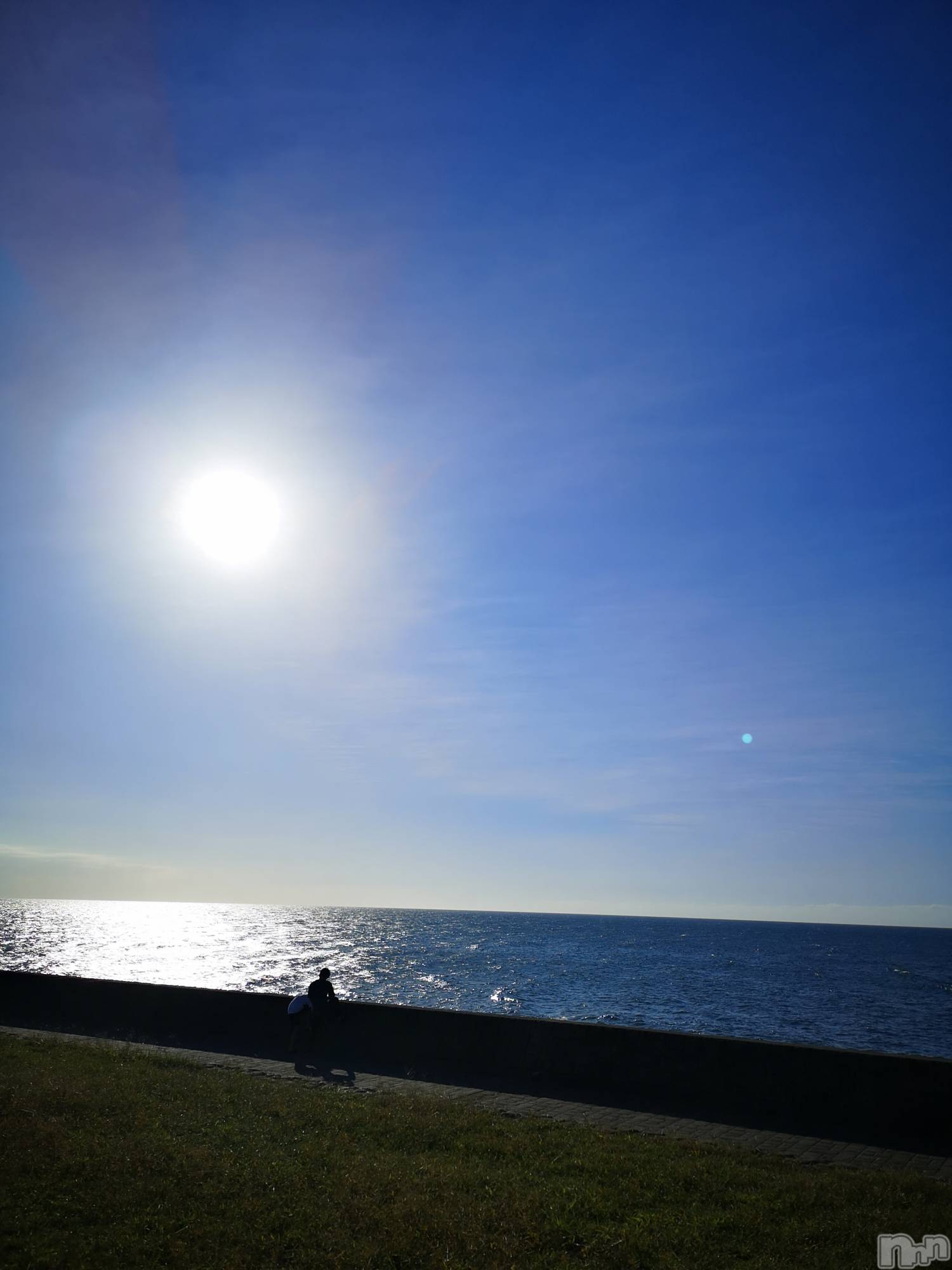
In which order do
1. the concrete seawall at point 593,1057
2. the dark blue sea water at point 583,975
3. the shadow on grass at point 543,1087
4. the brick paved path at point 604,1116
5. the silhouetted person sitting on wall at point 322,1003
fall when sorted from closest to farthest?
the brick paved path at point 604,1116 < the shadow on grass at point 543,1087 < the concrete seawall at point 593,1057 < the silhouetted person sitting on wall at point 322,1003 < the dark blue sea water at point 583,975

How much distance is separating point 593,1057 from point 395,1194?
5959 mm

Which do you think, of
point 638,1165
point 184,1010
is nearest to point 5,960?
point 184,1010

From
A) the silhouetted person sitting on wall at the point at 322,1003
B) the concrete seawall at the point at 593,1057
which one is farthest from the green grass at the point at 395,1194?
the silhouetted person sitting on wall at the point at 322,1003

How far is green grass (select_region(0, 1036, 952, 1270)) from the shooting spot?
600cm

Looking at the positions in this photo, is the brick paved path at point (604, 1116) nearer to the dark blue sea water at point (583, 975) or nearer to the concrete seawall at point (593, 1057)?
the concrete seawall at point (593, 1057)

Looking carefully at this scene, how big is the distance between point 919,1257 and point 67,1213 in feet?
20.5

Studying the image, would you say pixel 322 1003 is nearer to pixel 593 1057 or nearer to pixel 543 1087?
pixel 543 1087

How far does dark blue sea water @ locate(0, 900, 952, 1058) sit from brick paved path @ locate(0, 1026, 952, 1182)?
16.6m

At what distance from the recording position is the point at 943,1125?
9.80 meters

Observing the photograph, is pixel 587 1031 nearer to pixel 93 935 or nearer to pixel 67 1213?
pixel 67 1213

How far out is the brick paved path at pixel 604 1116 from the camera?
8.94 m

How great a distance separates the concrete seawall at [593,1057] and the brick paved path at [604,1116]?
0.45 meters

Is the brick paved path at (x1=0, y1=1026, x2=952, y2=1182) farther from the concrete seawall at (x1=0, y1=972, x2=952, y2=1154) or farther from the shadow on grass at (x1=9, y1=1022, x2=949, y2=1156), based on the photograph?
the concrete seawall at (x1=0, y1=972, x2=952, y2=1154)

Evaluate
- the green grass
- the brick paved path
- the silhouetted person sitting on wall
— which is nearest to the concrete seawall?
the silhouetted person sitting on wall
